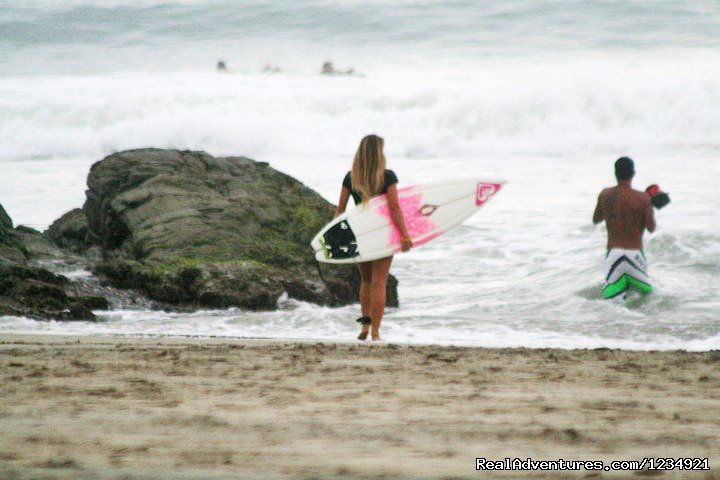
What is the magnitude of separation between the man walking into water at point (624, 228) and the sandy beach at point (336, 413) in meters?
3.01

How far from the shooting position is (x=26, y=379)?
14.0 ft

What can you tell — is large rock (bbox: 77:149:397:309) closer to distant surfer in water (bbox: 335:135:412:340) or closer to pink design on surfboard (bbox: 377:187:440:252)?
pink design on surfboard (bbox: 377:187:440:252)

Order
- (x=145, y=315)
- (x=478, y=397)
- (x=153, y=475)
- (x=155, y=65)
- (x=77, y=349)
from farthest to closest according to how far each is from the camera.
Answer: (x=155, y=65)
(x=145, y=315)
(x=77, y=349)
(x=478, y=397)
(x=153, y=475)

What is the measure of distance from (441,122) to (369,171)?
20.5 m

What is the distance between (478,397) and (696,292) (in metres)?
5.58

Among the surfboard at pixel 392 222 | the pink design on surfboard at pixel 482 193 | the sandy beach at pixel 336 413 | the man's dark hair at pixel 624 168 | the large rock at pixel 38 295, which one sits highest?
the man's dark hair at pixel 624 168

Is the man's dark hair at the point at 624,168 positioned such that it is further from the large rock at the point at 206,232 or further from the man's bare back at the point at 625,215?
the large rock at the point at 206,232

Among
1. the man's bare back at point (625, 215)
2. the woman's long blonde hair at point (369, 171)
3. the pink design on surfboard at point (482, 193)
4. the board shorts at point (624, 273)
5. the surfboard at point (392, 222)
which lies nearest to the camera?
the woman's long blonde hair at point (369, 171)

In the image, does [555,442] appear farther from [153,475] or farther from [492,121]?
[492,121]

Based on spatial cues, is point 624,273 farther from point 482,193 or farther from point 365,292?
point 365,292

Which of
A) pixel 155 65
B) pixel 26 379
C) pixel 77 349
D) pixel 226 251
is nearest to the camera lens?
pixel 26 379

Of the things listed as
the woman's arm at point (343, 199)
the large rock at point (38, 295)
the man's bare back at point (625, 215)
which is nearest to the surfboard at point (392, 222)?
the woman's arm at point (343, 199)

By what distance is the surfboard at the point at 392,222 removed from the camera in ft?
23.0

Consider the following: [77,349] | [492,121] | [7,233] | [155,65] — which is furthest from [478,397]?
[155,65]
